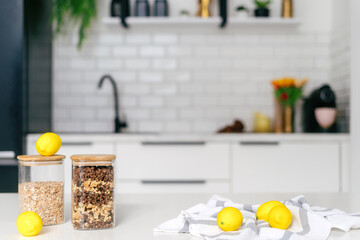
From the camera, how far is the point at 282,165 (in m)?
2.88

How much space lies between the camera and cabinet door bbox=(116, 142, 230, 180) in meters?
2.87

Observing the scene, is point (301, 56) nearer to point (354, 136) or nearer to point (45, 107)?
point (354, 136)

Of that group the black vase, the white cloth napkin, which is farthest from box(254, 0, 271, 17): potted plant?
the white cloth napkin

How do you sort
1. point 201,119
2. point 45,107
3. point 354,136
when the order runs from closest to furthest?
point 354,136 < point 45,107 < point 201,119

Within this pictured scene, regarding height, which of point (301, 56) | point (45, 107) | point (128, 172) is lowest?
point (128, 172)

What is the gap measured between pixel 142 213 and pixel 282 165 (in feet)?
6.55

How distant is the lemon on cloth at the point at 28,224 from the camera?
830 millimetres

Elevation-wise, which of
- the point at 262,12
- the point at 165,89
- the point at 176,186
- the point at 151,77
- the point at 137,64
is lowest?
the point at 176,186

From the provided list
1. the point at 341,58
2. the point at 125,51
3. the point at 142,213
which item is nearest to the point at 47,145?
the point at 142,213

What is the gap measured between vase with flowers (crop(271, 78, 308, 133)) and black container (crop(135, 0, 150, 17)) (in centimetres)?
119

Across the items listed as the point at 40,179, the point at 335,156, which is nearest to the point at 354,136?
the point at 335,156

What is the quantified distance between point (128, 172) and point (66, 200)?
1.63 m

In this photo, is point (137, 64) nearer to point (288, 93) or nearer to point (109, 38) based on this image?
point (109, 38)

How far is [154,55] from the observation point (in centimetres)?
361
